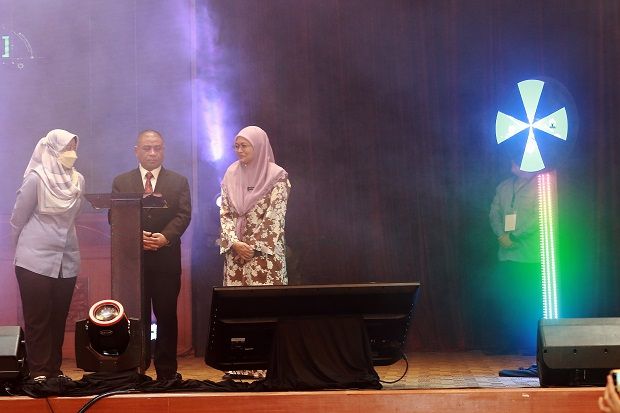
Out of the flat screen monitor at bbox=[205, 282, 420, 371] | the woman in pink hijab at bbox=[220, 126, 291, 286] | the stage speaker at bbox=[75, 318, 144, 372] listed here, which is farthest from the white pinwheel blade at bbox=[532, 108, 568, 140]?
the stage speaker at bbox=[75, 318, 144, 372]

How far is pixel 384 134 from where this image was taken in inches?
250

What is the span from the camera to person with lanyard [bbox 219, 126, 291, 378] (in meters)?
4.71

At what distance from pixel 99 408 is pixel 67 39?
403cm

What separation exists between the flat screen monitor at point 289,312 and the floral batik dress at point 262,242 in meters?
1.19

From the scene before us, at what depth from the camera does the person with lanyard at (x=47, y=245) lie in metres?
4.41

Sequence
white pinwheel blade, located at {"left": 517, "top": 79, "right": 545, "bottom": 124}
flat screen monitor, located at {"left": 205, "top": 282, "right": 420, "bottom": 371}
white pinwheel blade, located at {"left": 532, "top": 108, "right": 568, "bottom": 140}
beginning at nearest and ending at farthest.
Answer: flat screen monitor, located at {"left": 205, "top": 282, "right": 420, "bottom": 371}, white pinwheel blade, located at {"left": 532, "top": 108, "right": 568, "bottom": 140}, white pinwheel blade, located at {"left": 517, "top": 79, "right": 545, "bottom": 124}

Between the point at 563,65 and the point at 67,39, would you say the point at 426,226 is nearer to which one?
the point at 563,65

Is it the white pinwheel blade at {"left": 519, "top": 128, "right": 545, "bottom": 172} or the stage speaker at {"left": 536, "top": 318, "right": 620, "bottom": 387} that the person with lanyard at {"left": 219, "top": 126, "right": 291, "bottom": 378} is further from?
the stage speaker at {"left": 536, "top": 318, "right": 620, "bottom": 387}

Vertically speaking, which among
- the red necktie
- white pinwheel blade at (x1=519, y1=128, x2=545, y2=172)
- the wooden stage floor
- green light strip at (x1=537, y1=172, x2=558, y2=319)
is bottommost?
the wooden stage floor

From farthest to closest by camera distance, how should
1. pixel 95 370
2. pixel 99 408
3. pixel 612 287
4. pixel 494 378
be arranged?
pixel 612 287 → pixel 494 378 → pixel 95 370 → pixel 99 408

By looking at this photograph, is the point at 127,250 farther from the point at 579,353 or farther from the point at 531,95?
the point at 531,95

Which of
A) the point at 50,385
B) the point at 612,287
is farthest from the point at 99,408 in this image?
the point at 612,287

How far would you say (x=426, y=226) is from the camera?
21.0 ft

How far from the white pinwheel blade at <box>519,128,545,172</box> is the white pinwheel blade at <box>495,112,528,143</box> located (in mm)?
222
